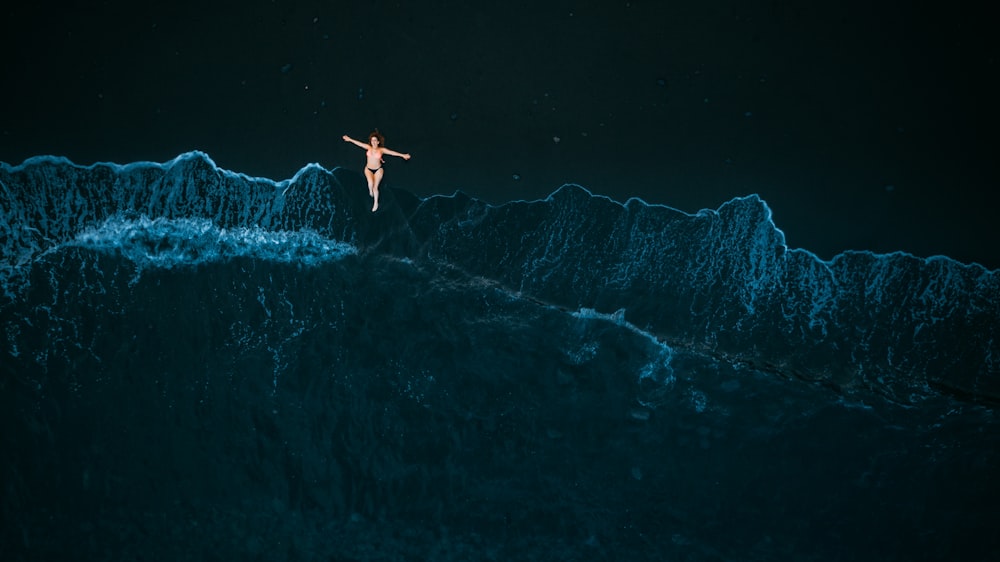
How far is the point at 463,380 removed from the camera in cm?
409

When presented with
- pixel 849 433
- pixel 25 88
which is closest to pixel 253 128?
pixel 25 88

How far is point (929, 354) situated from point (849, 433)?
55 centimetres

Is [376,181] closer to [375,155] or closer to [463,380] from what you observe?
[375,155]

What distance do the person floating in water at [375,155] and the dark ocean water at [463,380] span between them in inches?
4.6

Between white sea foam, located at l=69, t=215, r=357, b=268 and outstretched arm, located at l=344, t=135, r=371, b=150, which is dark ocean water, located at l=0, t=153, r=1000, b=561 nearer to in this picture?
white sea foam, located at l=69, t=215, r=357, b=268

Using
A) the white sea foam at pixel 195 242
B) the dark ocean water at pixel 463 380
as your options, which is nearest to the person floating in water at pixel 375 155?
the dark ocean water at pixel 463 380

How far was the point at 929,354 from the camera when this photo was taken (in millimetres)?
3818

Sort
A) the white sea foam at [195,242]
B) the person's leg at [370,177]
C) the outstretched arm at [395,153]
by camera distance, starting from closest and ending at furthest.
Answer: the outstretched arm at [395,153] < the person's leg at [370,177] < the white sea foam at [195,242]

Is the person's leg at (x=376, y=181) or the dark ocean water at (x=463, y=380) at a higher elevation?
the person's leg at (x=376, y=181)

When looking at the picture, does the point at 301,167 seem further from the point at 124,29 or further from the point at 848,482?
the point at 848,482

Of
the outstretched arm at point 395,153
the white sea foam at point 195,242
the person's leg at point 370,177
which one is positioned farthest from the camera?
the white sea foam at point 195,242

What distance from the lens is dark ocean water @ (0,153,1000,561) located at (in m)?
3.85

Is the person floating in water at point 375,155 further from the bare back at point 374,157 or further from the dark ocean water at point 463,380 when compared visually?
the dark ocean water at point 463,380

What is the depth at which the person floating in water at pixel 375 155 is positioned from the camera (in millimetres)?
3861
